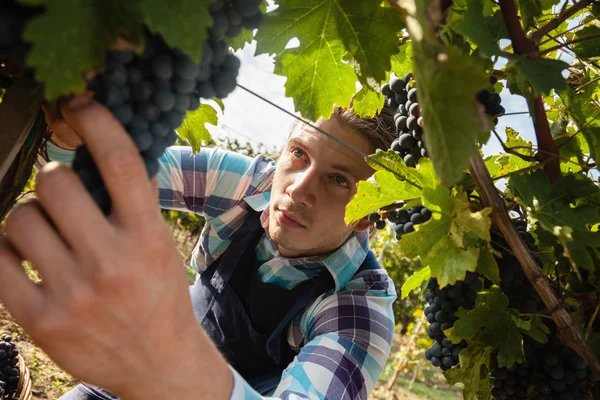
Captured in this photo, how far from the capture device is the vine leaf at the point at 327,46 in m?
0.93

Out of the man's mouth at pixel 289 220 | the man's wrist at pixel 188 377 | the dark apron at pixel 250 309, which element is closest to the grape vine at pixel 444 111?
the man's wrist at pixel 188 377

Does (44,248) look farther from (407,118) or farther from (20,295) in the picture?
(407,118)

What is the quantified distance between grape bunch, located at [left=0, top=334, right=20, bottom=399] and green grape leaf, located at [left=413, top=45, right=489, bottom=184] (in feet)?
8.28

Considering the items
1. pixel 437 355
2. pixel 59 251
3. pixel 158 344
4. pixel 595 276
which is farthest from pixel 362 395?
pixel 59 251

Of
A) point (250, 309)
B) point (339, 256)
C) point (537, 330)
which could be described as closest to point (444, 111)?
point (537, 330)

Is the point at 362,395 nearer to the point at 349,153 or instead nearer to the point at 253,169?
the point at 349,153

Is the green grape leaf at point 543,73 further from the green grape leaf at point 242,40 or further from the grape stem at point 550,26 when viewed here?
the green grape leaf at point 242,40

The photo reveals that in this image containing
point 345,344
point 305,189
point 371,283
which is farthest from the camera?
point 371,283

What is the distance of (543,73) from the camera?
2.85 feet

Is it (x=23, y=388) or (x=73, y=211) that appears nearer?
(x=73, y=211)

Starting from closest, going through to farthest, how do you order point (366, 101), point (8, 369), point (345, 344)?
point (366, 101), point (345, 344), point (8, 369)

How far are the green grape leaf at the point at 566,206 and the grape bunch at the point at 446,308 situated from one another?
0.30m

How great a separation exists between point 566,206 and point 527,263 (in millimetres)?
137

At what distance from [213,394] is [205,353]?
8cm
